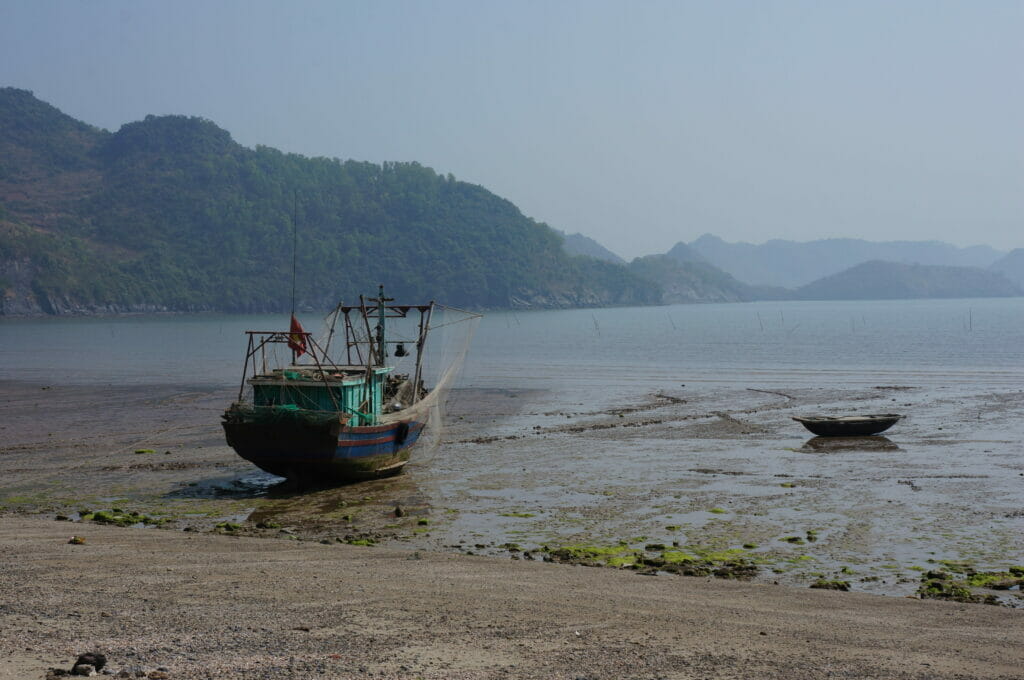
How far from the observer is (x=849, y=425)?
36.0 metres

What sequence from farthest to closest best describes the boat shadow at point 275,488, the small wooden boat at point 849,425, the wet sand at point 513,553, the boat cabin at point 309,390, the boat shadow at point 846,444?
the small wooden boat at point 849,425, the boat shadow at point 846,444, the boat cabin at point 309,390, the boat shadow at point 275,488, the wet sand at point 513,553

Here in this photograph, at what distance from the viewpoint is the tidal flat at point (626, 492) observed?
18.5 m

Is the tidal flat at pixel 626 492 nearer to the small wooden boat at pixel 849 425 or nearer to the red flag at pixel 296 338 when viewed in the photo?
the small wooden boat at pixel 849 425

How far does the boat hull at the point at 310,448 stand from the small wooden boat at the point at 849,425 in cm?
1680

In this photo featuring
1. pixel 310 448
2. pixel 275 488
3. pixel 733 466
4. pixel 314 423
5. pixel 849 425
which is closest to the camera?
pixel 314 423

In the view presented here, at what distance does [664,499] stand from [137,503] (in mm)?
12226

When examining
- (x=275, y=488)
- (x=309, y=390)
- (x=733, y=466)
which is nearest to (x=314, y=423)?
(x=309, y=390)

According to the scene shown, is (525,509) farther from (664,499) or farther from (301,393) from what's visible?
(301,393)

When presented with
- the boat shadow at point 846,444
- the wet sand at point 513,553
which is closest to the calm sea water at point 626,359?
the boat shadow at point 846,444

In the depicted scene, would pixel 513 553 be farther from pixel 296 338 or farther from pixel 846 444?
pixel 846 444

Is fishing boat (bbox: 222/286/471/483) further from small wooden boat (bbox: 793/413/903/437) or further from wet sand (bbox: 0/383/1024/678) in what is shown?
small wooden boat (bbox: 793/413/903/437)

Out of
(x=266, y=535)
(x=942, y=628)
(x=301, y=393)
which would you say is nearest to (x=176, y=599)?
(x=266, y=535)

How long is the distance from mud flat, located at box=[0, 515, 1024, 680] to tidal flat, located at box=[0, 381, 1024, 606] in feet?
6.56

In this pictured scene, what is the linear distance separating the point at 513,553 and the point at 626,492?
24.5 ft
